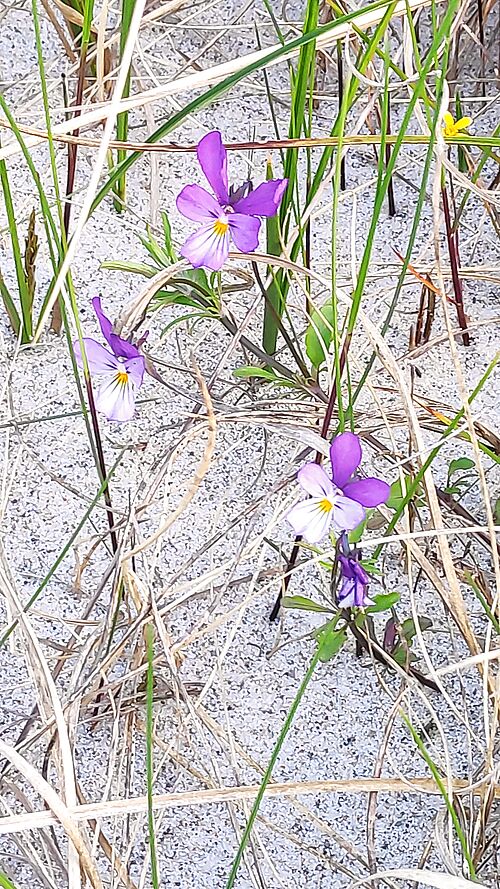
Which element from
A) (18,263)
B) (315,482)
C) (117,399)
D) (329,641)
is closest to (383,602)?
(329,641)

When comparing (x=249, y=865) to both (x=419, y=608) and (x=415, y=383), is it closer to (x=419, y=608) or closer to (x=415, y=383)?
(x=419, y=608)

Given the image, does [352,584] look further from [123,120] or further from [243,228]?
[123,120]

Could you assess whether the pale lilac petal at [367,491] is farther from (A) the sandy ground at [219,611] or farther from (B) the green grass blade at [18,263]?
(B) the green grass blade at [18,263]

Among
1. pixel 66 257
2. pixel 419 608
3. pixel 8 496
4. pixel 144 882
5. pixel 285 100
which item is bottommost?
pixel 144 882

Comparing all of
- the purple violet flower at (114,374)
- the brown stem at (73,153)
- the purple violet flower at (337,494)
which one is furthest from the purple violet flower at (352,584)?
the brown stem at (73,153)

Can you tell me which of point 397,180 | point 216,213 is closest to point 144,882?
point 216,213

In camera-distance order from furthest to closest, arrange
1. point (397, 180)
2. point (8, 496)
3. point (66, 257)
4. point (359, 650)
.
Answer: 1. point (397, 180)
2. point (8, 496)
3. point (359, 650)
4. point (66, 257)
